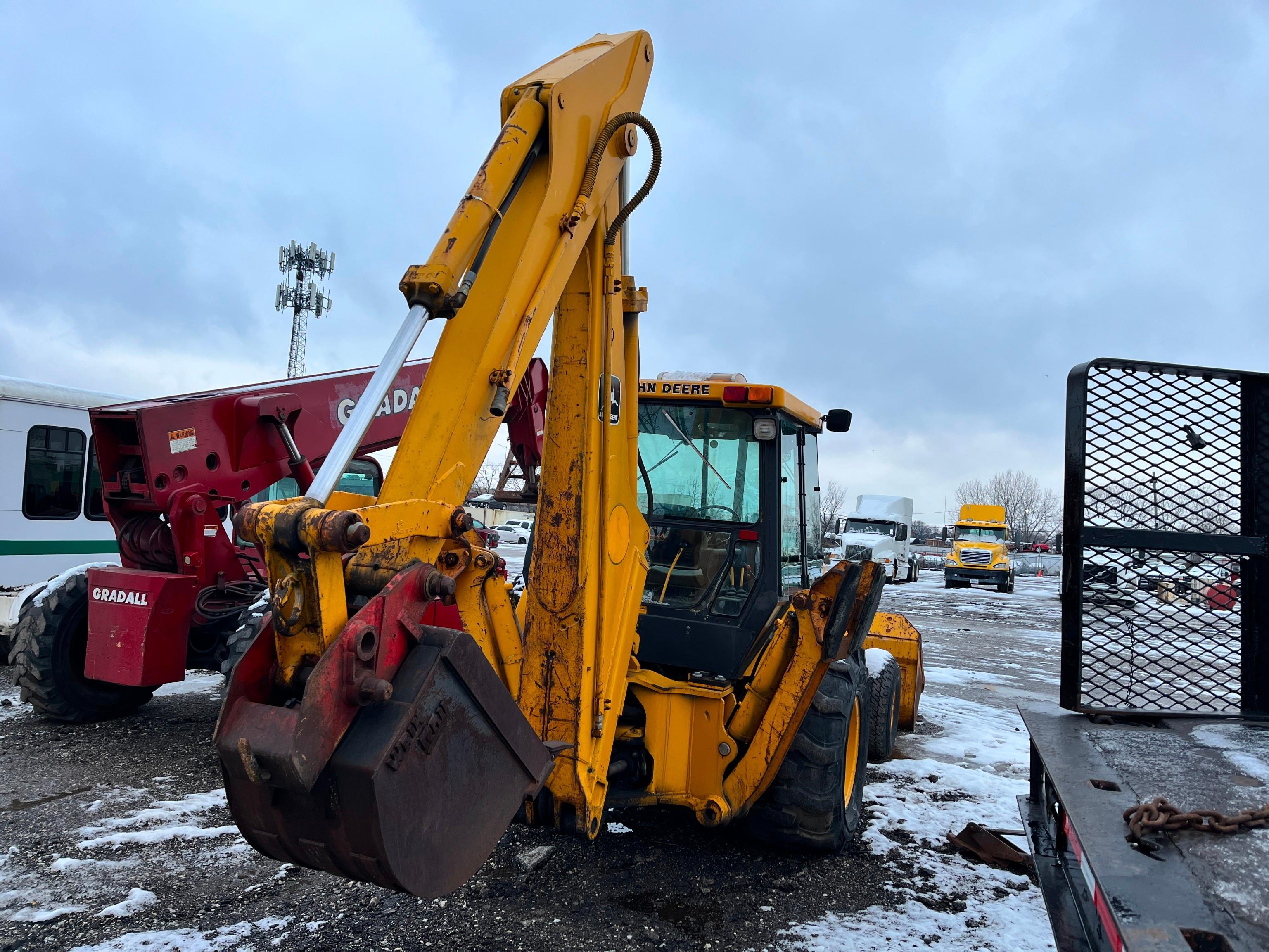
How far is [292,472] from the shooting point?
661cm

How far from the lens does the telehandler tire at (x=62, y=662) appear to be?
6074 mm

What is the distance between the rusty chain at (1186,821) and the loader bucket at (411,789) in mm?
1595

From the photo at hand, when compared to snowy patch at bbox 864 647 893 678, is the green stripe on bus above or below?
above

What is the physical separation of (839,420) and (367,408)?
331cm

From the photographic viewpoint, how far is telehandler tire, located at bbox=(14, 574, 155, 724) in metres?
6.07

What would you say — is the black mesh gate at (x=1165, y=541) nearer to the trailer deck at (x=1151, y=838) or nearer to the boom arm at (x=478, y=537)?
the trailer deck at (x=1151, y=838)

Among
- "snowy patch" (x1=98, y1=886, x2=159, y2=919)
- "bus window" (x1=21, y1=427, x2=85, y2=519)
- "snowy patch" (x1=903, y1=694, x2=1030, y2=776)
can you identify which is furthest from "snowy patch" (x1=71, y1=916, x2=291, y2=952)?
"bus window" (x1=21, y1=427, x2=85, y2=519)

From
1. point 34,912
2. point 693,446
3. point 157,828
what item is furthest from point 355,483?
point 34,912

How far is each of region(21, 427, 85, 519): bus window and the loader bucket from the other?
329 inches

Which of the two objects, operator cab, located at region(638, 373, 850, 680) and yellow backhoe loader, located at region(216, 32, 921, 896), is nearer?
yellow backhoe loader, located at region(216, 32, 921, 896)

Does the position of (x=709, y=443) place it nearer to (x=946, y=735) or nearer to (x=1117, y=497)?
(x=1117, y=497)

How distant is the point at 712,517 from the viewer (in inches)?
173

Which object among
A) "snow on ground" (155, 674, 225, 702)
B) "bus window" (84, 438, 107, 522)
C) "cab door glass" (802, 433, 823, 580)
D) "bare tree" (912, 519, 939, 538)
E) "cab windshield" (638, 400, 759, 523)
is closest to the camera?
"cab windshield" (638, 400, 759, 523)

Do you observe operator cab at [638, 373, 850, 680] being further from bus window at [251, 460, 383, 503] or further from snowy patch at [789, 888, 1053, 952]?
bus window at [251, 460, 383, 503]
